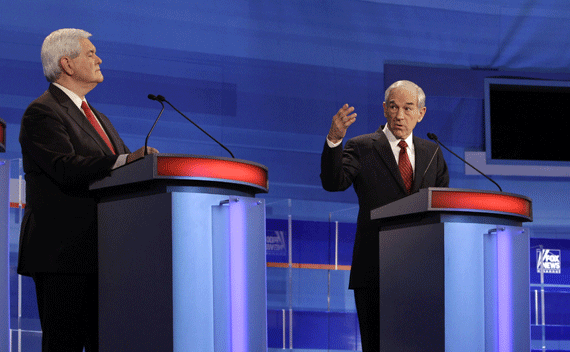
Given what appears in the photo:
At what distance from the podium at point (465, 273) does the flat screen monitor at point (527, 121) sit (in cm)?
370

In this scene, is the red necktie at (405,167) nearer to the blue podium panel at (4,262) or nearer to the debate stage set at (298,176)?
the debate stage set at (298,176)

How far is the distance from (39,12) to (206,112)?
1.41 m

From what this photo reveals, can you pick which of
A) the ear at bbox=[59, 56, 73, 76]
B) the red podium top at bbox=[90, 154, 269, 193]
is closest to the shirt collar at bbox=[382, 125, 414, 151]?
the red podium top at bbox=[90, 154, 269, 193]

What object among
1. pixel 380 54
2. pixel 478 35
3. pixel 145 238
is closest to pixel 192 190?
pixel 145 238

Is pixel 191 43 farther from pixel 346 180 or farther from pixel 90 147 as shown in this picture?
pixel 90 147

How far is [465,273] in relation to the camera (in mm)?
1873

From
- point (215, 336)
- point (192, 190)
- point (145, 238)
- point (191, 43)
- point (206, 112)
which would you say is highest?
point (191, 43)

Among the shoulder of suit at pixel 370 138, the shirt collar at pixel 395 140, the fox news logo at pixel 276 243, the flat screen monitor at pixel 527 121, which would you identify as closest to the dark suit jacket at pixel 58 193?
the shoulder of suit at pixel 370 138

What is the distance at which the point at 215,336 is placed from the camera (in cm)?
154

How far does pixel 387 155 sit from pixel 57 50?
1209 millimetres

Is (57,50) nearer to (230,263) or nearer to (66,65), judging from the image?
(66,65)

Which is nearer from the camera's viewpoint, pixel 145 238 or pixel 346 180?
pixel 145 238

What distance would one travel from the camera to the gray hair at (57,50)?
191 cm

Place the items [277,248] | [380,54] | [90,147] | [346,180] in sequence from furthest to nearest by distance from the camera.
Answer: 1. [380,54]
2. [277,248]
3. [346,180]
4. [90,147]
